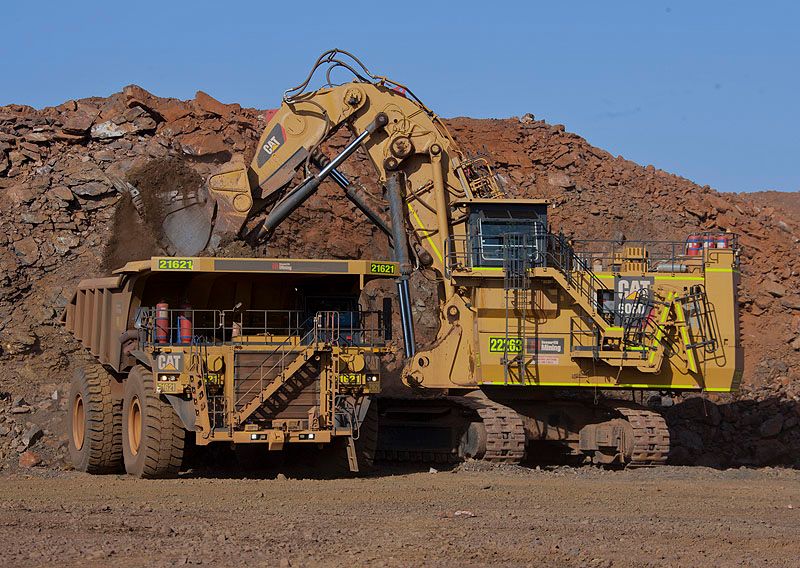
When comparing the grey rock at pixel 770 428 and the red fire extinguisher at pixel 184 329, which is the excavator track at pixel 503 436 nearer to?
the red fire extinguisher at pixel 184 329

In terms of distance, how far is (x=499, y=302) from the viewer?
23.1 meters

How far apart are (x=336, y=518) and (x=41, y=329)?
56.8ft

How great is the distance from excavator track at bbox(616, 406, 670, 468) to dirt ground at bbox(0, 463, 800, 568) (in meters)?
0.97

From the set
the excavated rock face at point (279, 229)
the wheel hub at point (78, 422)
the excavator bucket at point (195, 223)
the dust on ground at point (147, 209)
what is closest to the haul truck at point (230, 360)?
the wheel hub at point (78, 422)

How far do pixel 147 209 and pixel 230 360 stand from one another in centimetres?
1581

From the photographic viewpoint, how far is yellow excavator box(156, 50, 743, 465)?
22859 millimetres

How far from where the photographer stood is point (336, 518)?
1530 centimetres

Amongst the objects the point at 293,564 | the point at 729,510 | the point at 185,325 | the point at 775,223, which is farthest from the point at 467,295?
the point at 775,223

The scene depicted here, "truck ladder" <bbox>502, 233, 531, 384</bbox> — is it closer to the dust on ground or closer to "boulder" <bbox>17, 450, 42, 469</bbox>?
"boulder" <bbox>17, 450, 42, 469</bbox>

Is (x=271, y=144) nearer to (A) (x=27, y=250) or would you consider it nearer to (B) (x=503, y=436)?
(B) (x=503, y=436)

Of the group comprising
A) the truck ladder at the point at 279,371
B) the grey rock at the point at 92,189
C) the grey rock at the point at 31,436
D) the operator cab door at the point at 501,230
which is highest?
the grey rock at the point at 92,189

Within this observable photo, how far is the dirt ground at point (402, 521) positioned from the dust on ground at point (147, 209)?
12.4 m

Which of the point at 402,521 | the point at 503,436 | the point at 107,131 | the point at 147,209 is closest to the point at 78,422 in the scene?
the point at 503,436

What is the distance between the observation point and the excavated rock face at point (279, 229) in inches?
1230
